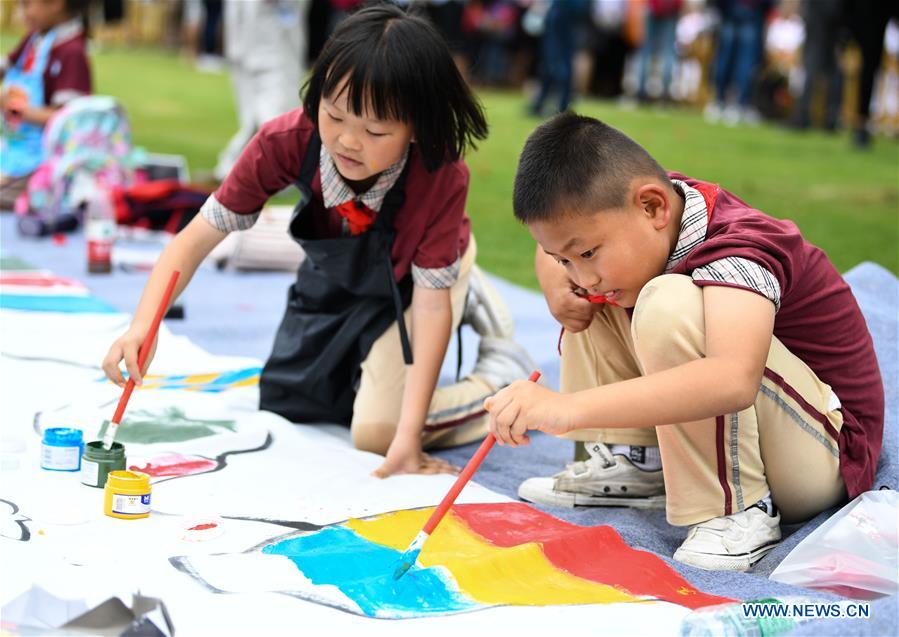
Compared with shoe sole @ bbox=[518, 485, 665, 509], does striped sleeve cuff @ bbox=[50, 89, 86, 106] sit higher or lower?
higher

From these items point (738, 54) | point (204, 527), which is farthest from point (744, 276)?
point (738, 54)

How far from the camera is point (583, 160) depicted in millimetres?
1619

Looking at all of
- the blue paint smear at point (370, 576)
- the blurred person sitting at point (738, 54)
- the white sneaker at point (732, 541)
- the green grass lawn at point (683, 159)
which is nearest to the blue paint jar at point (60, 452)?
the blue paint smear at point (370, 576)

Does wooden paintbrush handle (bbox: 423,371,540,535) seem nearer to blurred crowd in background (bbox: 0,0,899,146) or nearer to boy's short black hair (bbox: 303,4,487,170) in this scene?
boy's short black hair (bbox: 303,4,487,170)

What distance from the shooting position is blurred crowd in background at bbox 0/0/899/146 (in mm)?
8742

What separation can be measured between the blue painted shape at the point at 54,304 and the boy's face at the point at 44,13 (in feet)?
5.14

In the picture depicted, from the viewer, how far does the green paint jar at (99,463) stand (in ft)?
6.19

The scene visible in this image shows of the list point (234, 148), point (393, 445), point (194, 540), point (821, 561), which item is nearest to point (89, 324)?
point (393, 445)

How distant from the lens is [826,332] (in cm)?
179

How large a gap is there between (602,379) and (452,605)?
59 cm

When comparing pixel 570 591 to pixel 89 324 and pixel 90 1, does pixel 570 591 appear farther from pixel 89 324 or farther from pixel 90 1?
pixel 90 1

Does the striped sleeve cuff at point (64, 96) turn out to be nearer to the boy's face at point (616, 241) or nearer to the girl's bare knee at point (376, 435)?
the girl's bare knee at point (376, 435)

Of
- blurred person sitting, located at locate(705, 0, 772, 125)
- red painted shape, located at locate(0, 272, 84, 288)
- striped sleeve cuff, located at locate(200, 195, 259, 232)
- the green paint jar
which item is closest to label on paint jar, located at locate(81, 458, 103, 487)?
the green paint jar

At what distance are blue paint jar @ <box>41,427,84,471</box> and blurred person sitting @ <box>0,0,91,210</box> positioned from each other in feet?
8.36
